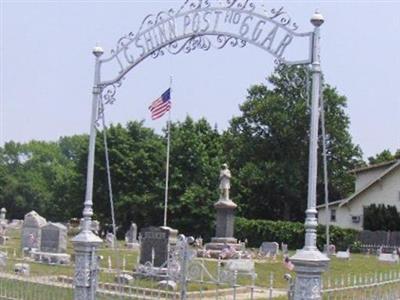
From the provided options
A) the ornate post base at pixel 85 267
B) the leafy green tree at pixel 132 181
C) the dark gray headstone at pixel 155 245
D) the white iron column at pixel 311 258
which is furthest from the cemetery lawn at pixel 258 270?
the leafy green tree at pixel 132 181

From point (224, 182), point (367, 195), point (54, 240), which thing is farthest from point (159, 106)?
point (367, 195)

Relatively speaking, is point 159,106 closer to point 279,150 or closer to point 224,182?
point 224,182

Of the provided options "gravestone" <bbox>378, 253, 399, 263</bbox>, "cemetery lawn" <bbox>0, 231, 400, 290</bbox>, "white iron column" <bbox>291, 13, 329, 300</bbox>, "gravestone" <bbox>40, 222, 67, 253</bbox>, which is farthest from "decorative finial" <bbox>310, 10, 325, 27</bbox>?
"gravestone" <bbox>378, 253, 399, 263</bbox>

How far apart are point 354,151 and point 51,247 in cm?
3504

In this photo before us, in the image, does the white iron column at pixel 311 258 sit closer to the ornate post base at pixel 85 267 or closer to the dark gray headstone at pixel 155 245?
the ornate post base at pixel 85 267

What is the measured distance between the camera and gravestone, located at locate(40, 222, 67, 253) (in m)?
29.2

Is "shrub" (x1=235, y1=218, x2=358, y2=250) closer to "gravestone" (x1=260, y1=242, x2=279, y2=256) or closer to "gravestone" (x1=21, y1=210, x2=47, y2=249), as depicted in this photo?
"gravestone" (x1=260, y1=242, x2=279, y2=256)

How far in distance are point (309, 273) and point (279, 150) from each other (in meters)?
47.7

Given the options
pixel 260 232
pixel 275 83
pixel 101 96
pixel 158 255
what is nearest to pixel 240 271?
pixel 158 255

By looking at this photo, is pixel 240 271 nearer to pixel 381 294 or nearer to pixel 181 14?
A: pixel 381 294

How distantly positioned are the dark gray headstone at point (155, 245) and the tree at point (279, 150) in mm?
31352

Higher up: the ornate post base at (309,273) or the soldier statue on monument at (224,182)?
the soldier statue on monument at (224,182)

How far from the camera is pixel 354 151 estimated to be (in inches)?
2299

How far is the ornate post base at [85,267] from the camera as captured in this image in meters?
11.6
